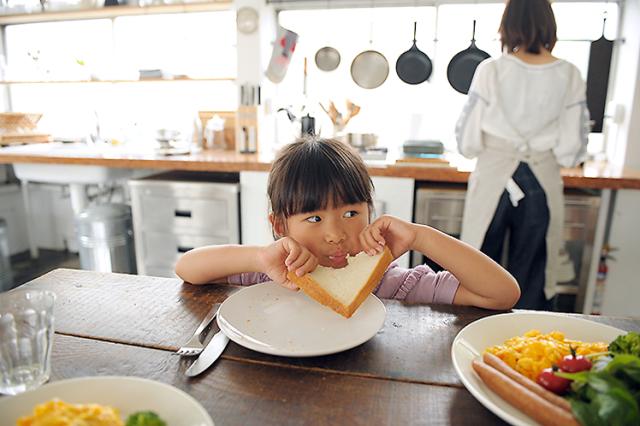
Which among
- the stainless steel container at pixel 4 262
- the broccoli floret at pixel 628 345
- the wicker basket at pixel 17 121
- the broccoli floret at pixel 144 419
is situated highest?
the wicker basket at pixel 17 121

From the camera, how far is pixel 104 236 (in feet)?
8.40

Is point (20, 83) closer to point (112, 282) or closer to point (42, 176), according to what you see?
point (42, 176)

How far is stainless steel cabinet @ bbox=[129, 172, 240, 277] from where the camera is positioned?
2.36 m

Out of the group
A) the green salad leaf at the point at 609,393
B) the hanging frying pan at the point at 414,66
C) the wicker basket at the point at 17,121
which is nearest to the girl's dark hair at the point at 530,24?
the hanging frying pan at the point at 414,66

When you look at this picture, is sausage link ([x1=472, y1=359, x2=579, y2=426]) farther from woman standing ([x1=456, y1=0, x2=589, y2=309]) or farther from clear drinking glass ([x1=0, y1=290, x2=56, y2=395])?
woman standing ([x1=456, y1=0, x2=589, y2=309])

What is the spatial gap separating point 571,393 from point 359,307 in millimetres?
364

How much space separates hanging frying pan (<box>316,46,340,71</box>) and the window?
557mm

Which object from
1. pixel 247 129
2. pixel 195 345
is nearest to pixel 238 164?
pixel 247 129

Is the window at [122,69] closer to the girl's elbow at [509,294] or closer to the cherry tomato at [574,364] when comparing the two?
the girl's elbow at [509,294]

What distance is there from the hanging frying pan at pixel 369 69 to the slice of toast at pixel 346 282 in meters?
2.07

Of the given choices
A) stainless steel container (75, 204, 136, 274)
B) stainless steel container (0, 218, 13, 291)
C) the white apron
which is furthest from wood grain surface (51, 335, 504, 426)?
stainless steel container (0, 218, 13, 291)

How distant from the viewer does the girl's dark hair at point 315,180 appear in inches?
39.4

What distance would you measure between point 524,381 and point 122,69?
3299 mm

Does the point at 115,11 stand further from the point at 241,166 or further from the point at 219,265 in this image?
the point at 219,265
